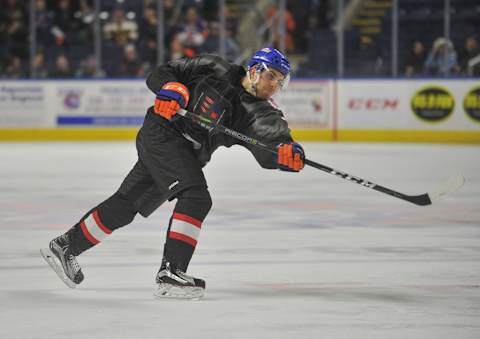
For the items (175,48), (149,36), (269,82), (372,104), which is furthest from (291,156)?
(149,36)

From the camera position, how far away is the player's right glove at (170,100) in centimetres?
422

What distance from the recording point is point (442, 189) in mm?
4812

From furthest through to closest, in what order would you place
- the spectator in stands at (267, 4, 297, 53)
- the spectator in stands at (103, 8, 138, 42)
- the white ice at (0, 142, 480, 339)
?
the spectator in stands at (103, 8, 138, 42), the spectator in stands at (267, 4, 297, 53), the white ice at (0, 142, 480, 339)

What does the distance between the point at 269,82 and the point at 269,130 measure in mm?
200

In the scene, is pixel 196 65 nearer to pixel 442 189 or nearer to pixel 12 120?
pixel 442 189

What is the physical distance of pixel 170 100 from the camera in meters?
4.23

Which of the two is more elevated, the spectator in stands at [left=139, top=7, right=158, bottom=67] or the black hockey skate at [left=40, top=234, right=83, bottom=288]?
the spectator in stands at [left=139, top=7, right=158, bottom=67]

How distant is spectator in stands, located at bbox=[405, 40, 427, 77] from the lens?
49.1 feet

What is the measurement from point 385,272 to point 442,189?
0.49 m

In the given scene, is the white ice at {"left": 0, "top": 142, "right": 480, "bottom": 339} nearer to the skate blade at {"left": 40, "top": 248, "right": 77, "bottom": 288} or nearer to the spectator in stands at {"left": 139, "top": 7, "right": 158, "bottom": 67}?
the skate blade at {"left": 40, "top": 248, "right": 77, "bottom": 288}

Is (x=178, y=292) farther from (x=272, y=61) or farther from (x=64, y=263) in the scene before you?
(x=272, y=61)

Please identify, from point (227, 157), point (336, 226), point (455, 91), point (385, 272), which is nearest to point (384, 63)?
point (455, 91)

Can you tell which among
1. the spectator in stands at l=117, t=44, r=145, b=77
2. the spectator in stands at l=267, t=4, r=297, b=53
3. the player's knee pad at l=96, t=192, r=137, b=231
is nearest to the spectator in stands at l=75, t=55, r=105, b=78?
the spectator in stands at l=117, t=44, r=145, b=77

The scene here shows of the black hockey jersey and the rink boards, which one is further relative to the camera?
the rink boards
